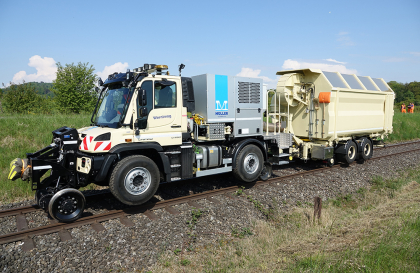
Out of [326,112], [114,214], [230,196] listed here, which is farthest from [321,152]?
[114,214]

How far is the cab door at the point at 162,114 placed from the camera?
6.28 metres

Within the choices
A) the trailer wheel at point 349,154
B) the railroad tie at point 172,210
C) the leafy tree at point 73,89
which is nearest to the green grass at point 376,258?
the railroad tie at point 172,210

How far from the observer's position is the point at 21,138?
36.8ft

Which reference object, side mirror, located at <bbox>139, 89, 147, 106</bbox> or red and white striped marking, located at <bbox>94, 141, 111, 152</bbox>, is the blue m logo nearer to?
side mirror, located at <bbox>139, 89, 147, 106</bbox>

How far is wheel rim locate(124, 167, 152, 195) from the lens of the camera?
5957 mm

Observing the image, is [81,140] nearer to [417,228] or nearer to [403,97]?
[417,228]

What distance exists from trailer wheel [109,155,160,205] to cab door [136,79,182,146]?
551 millimetres

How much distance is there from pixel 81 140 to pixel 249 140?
4.39 metres

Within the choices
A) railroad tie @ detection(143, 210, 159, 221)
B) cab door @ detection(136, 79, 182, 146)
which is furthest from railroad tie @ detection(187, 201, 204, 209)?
cab door @ detection(136, 79, 182, 146)

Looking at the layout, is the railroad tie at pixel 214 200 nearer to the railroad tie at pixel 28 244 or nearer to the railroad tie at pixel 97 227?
the railroad tie at pixel 97 227

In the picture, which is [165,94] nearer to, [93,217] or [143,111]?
[143,111]

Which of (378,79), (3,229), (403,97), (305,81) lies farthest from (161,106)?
(403,97)

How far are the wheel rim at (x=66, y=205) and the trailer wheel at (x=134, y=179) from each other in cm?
72

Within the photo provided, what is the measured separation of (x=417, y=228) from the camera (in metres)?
4.87
